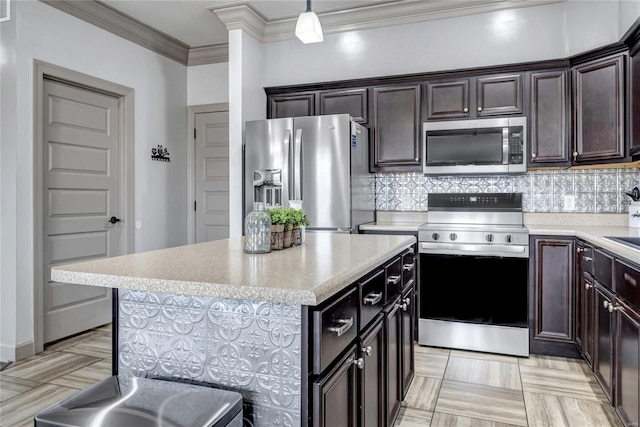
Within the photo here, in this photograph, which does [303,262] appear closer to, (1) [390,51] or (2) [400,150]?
(2) [400,150]

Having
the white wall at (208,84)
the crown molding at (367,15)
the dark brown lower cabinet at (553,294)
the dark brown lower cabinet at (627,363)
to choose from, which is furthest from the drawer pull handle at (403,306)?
the white wall at (208,84)

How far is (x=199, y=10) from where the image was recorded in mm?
3918

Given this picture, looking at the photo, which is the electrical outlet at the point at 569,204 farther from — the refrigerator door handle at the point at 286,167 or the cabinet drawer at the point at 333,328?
the cabinet drawer at the point at 333,328

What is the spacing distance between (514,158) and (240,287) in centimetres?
292

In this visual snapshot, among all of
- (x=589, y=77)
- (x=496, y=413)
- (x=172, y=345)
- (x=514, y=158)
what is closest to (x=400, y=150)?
(x=514, y=158)

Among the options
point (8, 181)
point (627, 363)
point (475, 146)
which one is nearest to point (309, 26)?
point (475, 146)

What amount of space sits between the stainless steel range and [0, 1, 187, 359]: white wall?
8.96 ft

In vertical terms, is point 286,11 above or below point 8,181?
above

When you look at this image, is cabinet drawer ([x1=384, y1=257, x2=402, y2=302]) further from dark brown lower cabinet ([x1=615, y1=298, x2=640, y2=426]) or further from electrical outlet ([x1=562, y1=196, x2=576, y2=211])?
electrical outlet ([x1=562, y1=196, x2=576, y2=211])

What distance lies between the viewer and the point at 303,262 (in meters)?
1.57

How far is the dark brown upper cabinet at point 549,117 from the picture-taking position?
3.36m

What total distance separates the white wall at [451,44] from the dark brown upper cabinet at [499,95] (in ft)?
0.68

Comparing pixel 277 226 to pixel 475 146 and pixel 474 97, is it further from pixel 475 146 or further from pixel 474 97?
pixel 474 97

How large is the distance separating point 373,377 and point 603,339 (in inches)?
59.3
